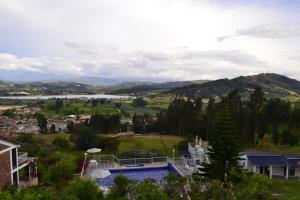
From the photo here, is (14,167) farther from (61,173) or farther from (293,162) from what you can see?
(293,162)

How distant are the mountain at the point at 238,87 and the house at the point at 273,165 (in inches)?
3356

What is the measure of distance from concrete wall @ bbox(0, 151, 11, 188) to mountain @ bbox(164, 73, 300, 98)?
9897 cm

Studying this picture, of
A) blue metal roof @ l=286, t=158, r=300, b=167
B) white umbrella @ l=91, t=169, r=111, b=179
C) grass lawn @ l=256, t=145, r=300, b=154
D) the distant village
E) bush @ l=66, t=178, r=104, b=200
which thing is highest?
bush @ l=66, t=178, r=104, b=200

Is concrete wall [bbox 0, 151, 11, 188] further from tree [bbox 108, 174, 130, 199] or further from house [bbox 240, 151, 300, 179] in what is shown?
house [bbox 240, 151, 300, 179]

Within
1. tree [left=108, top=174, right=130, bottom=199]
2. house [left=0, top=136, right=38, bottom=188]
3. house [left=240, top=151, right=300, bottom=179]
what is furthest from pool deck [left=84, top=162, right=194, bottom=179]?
tree [left=108, top=174, right=130, bottom=199]

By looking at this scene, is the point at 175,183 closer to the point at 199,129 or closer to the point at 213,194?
the point at 213,194

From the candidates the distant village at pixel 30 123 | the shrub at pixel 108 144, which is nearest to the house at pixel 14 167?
the shrub at pixel 108 144

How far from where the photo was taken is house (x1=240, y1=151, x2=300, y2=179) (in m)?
25.8

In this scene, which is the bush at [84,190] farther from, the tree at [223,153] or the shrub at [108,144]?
the shrub at [108,144]

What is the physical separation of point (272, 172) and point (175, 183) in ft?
53.4

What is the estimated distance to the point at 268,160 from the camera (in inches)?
1033

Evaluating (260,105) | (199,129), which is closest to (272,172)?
(199,129)

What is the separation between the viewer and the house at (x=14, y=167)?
1664 centimetres

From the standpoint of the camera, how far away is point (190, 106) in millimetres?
47281
